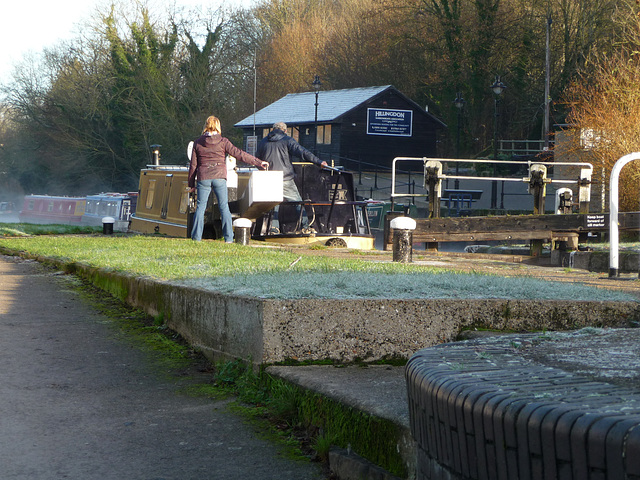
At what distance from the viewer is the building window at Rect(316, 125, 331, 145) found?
49.8 meters

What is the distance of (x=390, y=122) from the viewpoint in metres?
49.3

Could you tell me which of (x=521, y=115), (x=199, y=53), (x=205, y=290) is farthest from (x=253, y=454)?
(x=199, y=53)

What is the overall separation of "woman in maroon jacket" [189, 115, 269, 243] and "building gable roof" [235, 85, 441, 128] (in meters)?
35.7

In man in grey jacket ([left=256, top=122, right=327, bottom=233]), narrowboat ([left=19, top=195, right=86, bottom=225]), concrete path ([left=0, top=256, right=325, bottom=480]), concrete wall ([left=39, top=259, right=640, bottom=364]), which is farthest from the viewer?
narrowboat ([left=19, top=195, right=86, bottom=225])

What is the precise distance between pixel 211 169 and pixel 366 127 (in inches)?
1478

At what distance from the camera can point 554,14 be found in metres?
41.0

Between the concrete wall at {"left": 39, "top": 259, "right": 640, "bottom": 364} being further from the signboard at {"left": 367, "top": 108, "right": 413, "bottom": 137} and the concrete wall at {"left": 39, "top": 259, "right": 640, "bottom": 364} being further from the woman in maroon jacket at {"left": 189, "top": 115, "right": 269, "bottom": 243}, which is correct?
the signboard at {"left": 367, "top": 108, "right": 413, "bottom": 137}

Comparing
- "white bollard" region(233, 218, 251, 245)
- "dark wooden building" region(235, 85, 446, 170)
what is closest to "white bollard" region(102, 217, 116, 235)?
"white bollard" region(233, 218, 251, 245)

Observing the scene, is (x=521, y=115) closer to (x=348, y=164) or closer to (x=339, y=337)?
(x=348, y=164)

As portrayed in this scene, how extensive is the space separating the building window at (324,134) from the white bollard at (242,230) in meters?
37.9

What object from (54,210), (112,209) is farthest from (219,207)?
(54,210)

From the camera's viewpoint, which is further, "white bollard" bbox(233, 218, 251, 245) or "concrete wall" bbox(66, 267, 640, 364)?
"white bollard" bbox(233, 218, 251, 245)

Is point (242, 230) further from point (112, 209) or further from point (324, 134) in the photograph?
point (324, 134)

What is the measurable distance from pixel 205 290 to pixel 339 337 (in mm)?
1255
